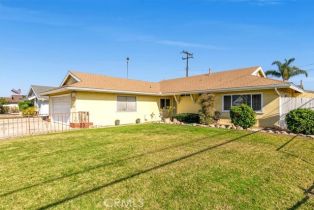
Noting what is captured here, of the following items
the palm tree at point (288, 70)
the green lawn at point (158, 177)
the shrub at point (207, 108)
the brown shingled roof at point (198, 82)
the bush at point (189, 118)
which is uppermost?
the palm tree at point (288, 70)

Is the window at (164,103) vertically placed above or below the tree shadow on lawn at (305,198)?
above

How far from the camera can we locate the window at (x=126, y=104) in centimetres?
1766

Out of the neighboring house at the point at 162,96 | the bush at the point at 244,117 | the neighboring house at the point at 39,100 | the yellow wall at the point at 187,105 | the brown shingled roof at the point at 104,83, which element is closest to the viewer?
the bush at the point at 244,117

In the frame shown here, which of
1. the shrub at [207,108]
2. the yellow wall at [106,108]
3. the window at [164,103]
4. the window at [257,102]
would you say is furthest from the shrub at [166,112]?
the window at [257,102]

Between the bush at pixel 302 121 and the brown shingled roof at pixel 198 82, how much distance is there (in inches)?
91.5

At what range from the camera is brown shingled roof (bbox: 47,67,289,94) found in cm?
1473

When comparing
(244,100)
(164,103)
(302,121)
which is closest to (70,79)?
(164,103)

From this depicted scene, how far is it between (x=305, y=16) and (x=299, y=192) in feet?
50.1

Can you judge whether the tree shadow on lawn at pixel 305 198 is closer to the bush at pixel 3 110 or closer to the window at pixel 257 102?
the window at pixel 257 102

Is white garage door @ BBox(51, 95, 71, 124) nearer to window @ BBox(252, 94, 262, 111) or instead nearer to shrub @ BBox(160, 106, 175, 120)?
shrub @ BBox(160, 106, 175, 120)

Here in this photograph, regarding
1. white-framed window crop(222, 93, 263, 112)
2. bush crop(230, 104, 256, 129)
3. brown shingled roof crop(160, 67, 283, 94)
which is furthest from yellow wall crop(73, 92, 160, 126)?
bush crop(230, 104, 256, 129)

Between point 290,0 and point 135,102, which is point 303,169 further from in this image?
point 135,102

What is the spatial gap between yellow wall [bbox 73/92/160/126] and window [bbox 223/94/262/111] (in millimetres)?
7292

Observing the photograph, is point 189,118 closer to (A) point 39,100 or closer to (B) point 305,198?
(B) point 305,198
